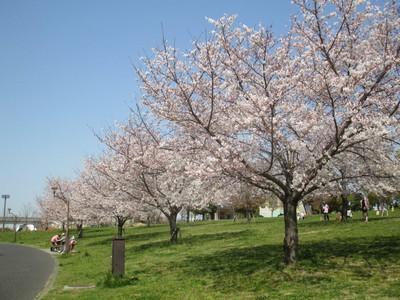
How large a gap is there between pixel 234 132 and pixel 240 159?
1648 mm

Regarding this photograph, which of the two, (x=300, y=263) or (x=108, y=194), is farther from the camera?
(x=108, y=194)

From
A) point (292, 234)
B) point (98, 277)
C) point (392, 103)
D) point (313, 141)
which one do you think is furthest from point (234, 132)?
point (98, 277)

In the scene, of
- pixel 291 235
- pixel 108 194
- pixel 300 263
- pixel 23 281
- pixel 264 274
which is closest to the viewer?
pixel 264 274

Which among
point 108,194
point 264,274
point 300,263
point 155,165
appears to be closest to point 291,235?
point 300,263

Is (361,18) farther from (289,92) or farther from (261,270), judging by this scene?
(261,270)

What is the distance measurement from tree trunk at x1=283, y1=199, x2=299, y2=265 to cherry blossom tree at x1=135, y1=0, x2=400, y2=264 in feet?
0.10

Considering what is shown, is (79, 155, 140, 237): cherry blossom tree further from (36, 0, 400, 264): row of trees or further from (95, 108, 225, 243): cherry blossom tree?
(36, 0, 400, 264): row of trees

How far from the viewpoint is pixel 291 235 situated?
473 inches

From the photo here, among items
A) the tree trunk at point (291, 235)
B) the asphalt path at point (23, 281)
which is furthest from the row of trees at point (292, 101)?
the asphalt path at point (23, 281)

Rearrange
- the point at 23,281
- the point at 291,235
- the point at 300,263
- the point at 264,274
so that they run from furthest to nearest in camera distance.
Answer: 1. the point at 23,281
2. the point at 291,235
3. the point at 300,263
4. the point at 264,274

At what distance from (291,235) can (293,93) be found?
4.34 m

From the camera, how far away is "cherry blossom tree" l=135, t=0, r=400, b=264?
1074cm

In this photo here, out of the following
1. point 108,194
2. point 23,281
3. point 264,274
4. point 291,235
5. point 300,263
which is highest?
point 108,194

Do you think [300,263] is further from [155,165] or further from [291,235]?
[155,165]
